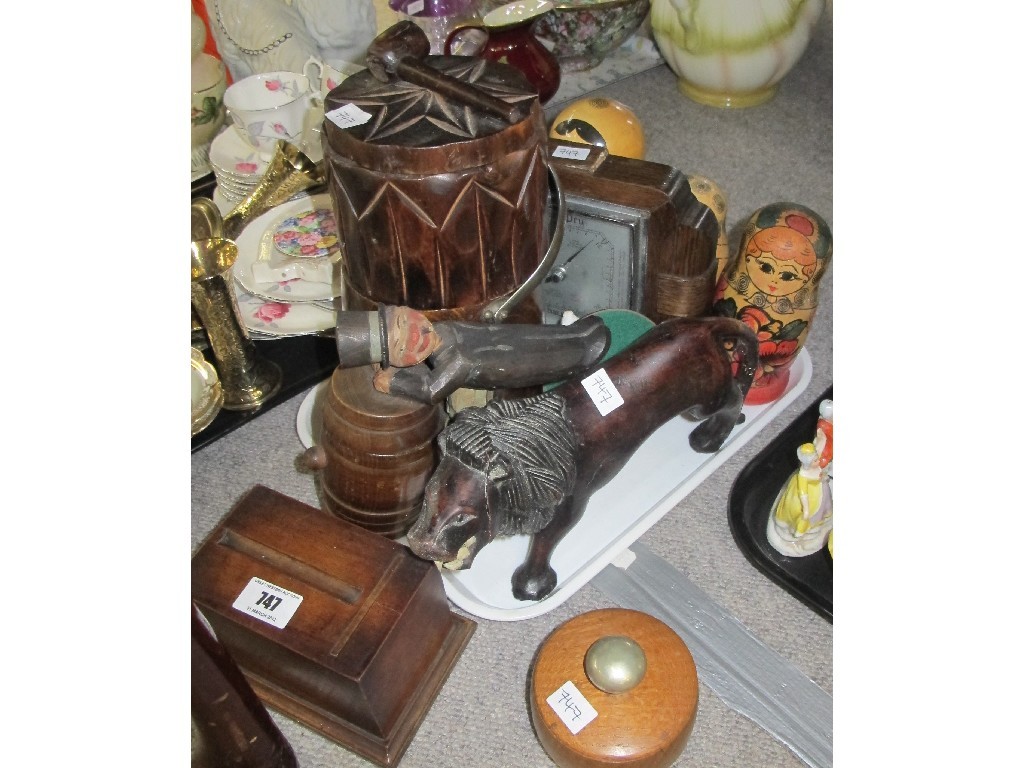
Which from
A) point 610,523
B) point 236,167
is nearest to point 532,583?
point 610,523

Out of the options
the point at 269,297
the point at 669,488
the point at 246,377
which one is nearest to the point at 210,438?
the point at 246,377

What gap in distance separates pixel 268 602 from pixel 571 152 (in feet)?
2.13

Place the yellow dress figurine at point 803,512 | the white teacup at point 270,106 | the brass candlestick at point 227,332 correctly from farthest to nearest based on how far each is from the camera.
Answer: the white teacup at point 270,106, the brass candlestick at point 227,332, the yellow dress figurine at point 803,512

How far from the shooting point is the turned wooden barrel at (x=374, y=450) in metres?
0.91

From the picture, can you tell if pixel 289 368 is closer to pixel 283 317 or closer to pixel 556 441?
pixel 283 317

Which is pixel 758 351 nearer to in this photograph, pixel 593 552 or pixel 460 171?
pixel 593 552

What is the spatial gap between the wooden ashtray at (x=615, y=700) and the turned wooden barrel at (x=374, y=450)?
0.26m

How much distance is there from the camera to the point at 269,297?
1168 millimetres

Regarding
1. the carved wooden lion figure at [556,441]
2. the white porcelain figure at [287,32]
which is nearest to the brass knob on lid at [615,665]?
the carved wooden lion figure at [556,441]

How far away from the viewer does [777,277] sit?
1027mm

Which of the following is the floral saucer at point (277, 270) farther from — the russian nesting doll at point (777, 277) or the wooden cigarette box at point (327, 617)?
the russian nesting doll at point (777, 277)

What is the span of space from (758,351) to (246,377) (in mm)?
674

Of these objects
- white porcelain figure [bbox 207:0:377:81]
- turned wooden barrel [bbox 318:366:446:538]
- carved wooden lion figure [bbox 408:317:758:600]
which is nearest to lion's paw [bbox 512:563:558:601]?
carved wooden lion figure [bbox 408:317:758:600]

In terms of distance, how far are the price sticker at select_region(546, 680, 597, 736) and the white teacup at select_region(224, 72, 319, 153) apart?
0.96 m
